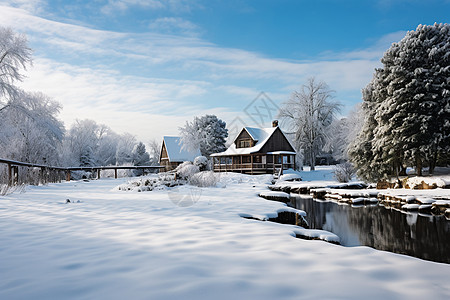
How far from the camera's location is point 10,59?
77.1ft

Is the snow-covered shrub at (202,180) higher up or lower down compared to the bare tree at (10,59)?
lower down

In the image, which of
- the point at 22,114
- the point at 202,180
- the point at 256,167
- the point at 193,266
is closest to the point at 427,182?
the point at 202,180

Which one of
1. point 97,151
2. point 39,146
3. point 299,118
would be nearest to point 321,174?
point 299,118

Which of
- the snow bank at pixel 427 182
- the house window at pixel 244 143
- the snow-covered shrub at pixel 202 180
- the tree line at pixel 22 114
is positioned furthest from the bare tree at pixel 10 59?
the snow bank at pixel 427 182

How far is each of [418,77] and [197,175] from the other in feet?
41.0

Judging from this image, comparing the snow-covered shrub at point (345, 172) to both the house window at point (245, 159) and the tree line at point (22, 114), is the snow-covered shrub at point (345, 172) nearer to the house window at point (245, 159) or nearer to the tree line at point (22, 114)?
the house window at point (245, 159)

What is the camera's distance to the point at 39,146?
2392cm

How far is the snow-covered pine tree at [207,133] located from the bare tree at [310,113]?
9.97 meters

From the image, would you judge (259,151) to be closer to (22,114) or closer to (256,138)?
(256,138)

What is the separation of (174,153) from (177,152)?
45cm

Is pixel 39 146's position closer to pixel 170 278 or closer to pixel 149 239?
pixel 149 239

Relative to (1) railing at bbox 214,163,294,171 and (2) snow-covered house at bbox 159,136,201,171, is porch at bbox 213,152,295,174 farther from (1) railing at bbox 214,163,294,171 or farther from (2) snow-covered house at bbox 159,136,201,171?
(2) snow-covered house at bbox 159,136,201,171

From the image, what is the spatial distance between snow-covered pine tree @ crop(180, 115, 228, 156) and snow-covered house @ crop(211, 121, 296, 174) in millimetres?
6944

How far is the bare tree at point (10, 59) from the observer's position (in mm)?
23062
